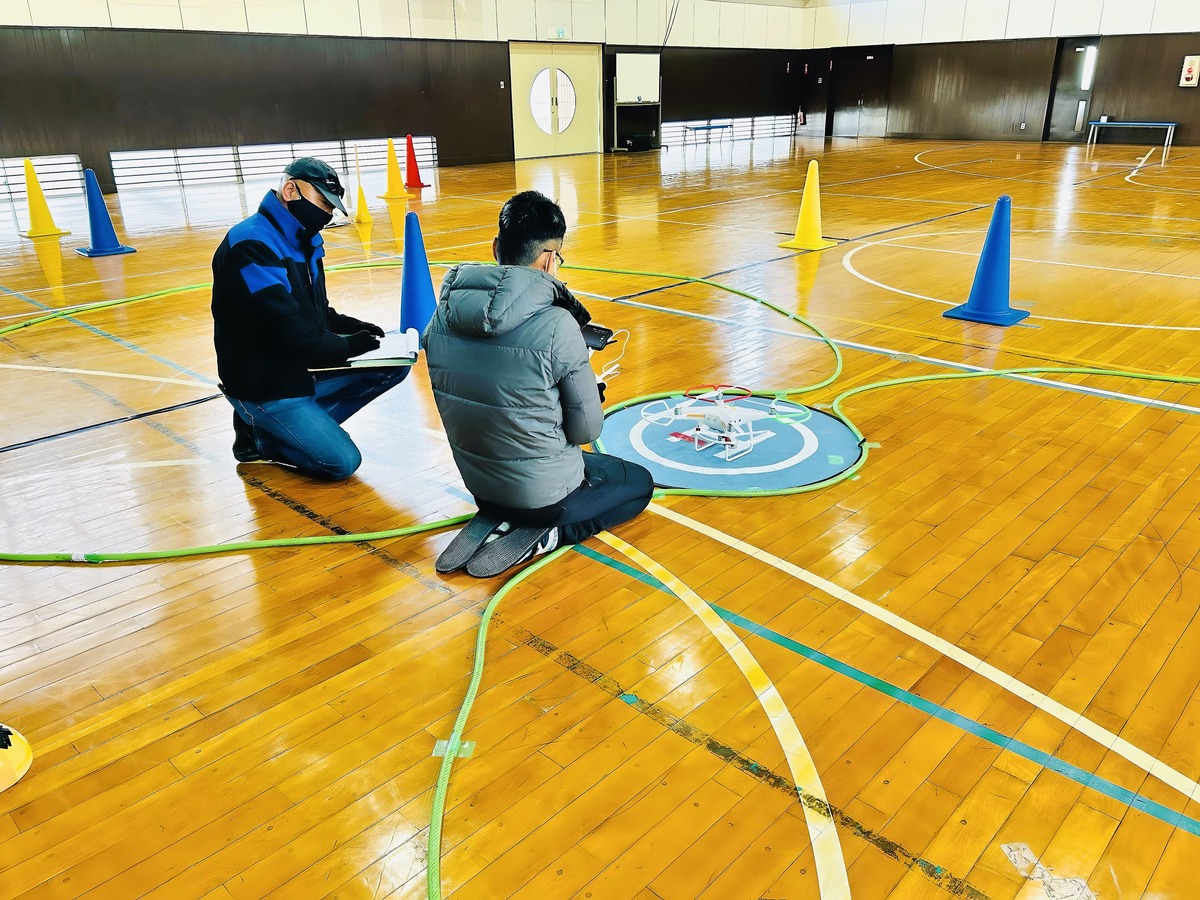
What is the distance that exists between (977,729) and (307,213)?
3.05 metres

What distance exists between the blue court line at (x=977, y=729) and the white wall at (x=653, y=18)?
50.3 feet

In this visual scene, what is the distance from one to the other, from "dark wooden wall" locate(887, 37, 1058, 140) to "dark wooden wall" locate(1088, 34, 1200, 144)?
4.07 feet

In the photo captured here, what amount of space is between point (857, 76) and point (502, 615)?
85.5ft

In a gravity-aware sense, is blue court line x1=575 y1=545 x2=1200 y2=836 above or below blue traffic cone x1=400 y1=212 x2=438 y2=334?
below

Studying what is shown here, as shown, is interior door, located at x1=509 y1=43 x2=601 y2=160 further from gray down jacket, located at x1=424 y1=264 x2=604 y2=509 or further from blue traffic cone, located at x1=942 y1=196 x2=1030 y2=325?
gray down jacket, located at x1=424 y1=264 x2=604 y2=509

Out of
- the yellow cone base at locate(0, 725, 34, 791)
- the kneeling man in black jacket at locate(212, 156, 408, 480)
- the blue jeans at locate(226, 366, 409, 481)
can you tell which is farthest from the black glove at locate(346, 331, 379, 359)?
the yellow cone base at locate(0, 725, 34, 791)

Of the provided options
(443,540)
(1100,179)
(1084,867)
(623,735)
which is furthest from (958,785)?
(1100,179)

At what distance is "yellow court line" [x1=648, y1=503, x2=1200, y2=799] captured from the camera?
2133mm

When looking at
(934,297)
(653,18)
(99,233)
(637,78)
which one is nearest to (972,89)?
(653,18)

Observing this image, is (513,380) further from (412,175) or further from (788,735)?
(412,175)

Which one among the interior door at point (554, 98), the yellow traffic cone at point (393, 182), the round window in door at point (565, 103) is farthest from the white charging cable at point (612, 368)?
the round window in door at point (565, 103)

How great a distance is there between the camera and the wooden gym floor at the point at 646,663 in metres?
1.95

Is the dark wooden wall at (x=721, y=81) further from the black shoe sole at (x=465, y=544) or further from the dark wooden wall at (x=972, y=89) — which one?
the black shoe sole at (x=465, y=544)

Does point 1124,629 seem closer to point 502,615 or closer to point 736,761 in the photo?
point 736,761
